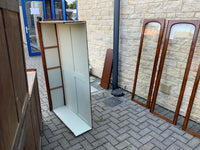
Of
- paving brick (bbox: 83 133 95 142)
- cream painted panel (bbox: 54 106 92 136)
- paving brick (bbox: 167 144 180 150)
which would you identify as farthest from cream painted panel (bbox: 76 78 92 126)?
paving brick (bbox: 167 144 180 150)

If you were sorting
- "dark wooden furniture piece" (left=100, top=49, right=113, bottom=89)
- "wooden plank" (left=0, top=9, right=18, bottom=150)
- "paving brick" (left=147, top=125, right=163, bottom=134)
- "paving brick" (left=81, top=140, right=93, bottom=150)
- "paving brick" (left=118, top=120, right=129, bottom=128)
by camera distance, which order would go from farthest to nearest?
1. "dark wooden furniture piece" (left=100, top=49, right=113, bottom=89)
2. "paving brick" (left=118, top=120, right=129, bottom=128)
3. "paving brick" (left=147, top=125, right=163, bottom=134)
4. "paving brick" (left=81, top=140, right=93, bottom=150)
5. "wooden plank" (left=0, top=9, right=18, bottom=150)

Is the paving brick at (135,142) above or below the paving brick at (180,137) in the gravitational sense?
below

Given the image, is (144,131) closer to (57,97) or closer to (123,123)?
(123,123)

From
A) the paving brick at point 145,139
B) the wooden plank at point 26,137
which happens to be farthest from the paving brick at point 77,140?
the wooden plank at point 26,137

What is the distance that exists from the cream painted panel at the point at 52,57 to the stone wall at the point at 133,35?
200 centimetres

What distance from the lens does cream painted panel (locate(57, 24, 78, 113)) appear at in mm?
3473

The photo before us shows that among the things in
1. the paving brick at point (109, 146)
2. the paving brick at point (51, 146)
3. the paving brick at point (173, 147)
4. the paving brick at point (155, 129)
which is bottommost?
the paving brick at point (51, 146)

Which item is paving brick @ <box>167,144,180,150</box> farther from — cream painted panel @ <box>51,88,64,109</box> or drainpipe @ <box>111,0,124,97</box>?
cream painted panel @ <box>51,88,64,109</box>

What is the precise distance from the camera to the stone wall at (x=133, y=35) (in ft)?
11.4

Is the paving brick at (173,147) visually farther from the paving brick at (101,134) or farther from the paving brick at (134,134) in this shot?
the paving brick at (101,134)

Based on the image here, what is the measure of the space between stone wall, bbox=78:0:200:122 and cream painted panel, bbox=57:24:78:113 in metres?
1.86

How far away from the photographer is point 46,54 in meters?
3.86

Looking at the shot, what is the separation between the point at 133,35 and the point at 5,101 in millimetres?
3950

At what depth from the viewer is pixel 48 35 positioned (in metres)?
3.77
